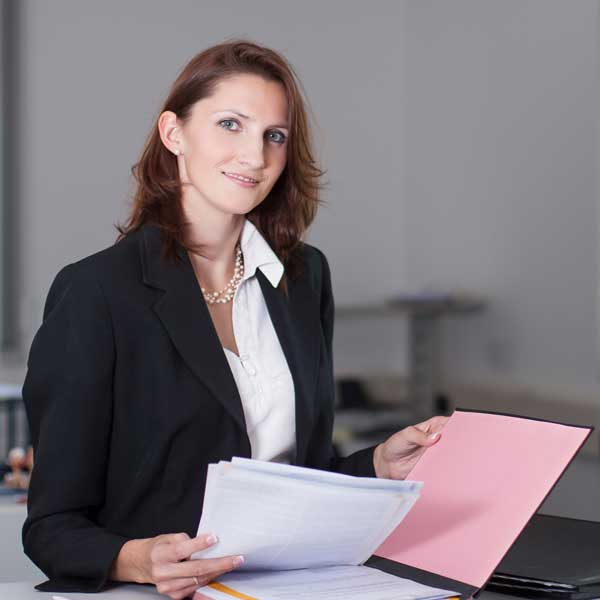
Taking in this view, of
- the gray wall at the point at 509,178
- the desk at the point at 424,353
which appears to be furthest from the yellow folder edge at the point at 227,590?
the desk at the point at 424,353

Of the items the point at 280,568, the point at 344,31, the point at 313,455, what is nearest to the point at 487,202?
the point at 344,31

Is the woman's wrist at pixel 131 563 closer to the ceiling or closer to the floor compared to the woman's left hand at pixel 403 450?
closer to the floor

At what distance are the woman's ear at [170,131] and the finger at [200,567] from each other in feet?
2.33

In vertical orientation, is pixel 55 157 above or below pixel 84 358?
above

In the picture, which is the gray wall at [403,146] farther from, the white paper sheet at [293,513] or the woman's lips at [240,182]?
the white paper sheet at [293,513]

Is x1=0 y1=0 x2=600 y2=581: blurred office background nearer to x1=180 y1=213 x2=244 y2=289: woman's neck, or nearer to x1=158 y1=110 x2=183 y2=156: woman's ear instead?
x1=180 y1=213 x2=244 y2=289: woman's neck

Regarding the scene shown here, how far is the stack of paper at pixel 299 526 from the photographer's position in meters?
1.08

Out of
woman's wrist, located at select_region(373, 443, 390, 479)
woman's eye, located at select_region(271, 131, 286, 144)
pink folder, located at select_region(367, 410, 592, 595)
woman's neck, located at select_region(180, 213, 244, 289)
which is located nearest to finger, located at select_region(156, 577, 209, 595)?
pink folder, located at select_region(367, 410, 592, 595)

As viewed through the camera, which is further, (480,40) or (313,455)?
(480,40)

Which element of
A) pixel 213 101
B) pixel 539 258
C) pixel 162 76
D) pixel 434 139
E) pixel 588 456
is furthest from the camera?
pixel 434 139

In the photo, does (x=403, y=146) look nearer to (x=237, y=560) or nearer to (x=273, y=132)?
(x=273, y=132)

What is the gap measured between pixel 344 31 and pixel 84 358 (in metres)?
5.89

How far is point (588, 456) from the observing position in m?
5.09

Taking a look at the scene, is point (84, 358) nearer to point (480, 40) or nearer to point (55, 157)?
point (55, 157)
